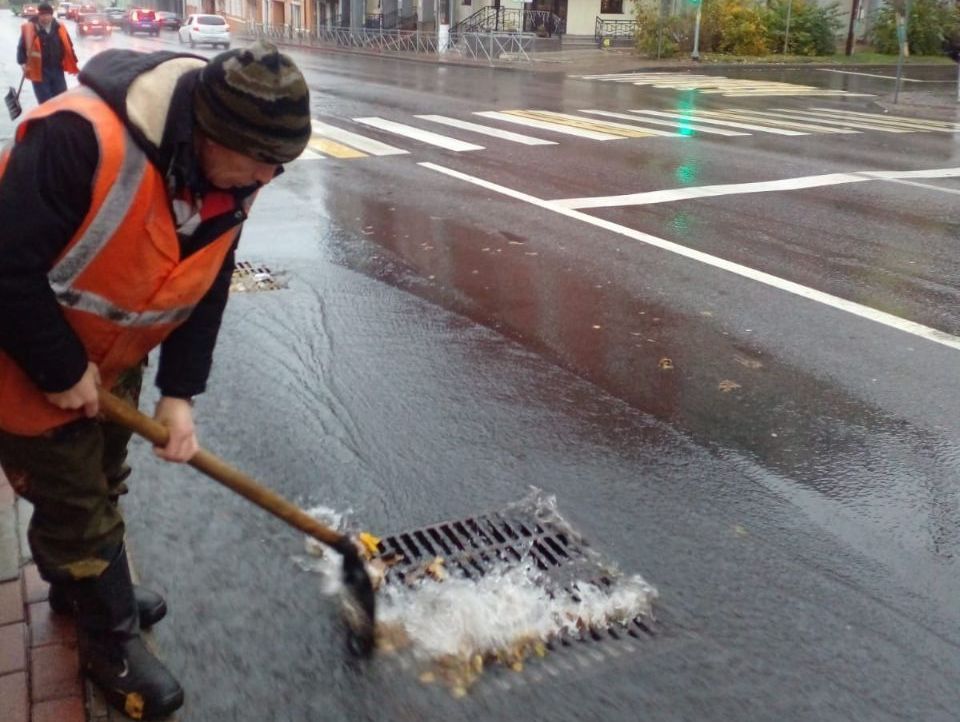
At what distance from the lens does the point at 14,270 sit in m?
2.05

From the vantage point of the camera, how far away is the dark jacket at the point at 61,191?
2025 mm

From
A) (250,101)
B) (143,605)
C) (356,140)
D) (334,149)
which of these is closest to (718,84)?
(356,140)

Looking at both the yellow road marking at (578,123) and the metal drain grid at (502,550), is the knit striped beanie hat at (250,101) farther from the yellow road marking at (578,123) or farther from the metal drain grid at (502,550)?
the yellow road marking at (578,123)

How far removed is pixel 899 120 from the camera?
697 inches

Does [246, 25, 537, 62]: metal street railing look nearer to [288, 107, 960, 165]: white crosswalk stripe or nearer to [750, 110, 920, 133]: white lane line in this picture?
[750, 110, 920, 133]: white lane line

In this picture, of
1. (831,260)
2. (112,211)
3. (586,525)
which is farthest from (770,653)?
(831,260)

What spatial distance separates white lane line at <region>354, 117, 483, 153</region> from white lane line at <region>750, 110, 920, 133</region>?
702 cm

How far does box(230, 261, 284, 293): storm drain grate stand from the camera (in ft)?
20.9

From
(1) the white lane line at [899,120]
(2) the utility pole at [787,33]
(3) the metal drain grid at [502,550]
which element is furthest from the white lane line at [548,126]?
(2) the utility pole at [787,33]

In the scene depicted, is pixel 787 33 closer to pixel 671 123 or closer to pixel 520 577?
pixel 671 123

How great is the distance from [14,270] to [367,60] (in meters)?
32.2

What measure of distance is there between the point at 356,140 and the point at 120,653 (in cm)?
1083

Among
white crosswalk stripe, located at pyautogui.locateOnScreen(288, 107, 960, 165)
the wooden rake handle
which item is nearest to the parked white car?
white crosswalk stripe, located at pyautogui.locateOnScreen(288, 107, 960, 165)

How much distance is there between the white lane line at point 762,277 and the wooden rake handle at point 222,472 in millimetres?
4292
